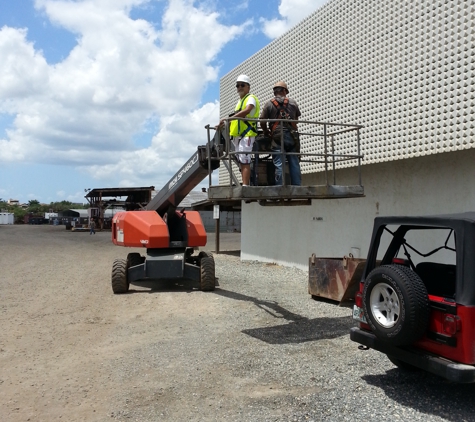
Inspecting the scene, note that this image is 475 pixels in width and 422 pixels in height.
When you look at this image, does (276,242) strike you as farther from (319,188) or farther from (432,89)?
(319,188)

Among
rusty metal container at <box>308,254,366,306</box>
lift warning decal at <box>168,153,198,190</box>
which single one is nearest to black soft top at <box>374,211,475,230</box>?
rusty metal container at <box>308,254,366,306</box>

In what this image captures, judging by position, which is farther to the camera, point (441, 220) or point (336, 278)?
point (336, 278)

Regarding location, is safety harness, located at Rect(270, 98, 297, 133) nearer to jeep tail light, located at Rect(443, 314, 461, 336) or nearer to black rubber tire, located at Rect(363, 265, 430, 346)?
black rubber tire, located at Rect(363, 265, 430, 346)

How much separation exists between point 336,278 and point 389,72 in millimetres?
5028

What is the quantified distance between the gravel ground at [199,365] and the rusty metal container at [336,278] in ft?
1.24

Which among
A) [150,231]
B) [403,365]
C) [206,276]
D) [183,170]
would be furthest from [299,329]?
[150,231]

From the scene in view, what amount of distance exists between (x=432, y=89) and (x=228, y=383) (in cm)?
771

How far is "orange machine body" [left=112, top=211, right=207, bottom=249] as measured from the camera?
11727 mm

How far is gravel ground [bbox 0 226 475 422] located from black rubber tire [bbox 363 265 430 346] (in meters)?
0.76

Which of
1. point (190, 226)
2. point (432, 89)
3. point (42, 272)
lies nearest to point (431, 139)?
point (432, 89)

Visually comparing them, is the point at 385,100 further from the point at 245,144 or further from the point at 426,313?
the point at 426,313

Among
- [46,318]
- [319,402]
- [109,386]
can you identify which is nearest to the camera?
[319,402]

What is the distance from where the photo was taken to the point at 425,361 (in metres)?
4.81

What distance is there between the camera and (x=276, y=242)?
18156 mm
